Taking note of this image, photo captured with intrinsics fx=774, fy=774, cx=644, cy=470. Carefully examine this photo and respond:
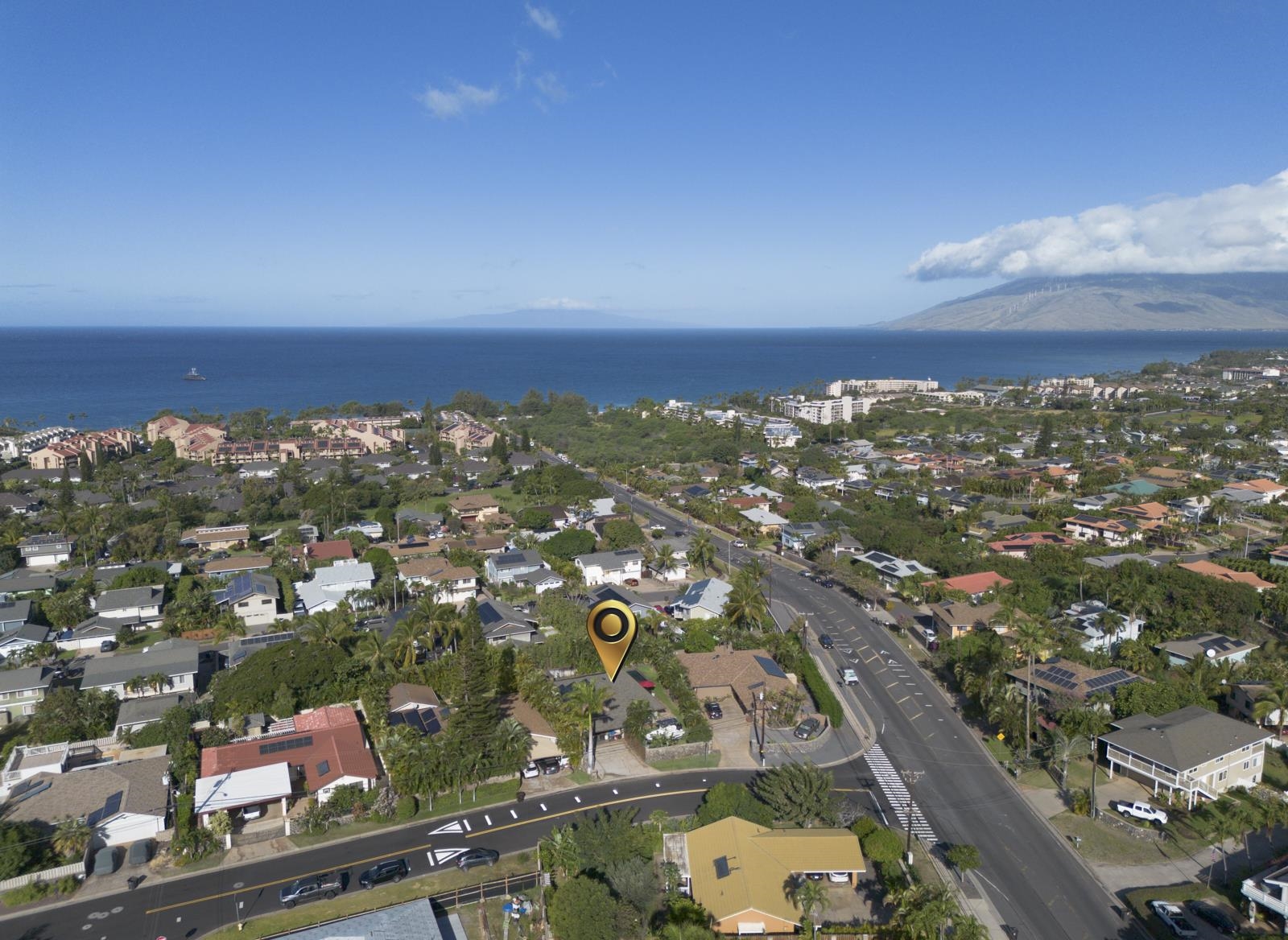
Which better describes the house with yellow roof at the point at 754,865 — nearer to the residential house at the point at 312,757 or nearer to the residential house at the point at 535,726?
the residential house at the point at 535,726

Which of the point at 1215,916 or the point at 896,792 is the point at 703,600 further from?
the point at 1215,916

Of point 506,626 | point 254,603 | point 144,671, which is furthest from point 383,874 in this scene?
point 254,603

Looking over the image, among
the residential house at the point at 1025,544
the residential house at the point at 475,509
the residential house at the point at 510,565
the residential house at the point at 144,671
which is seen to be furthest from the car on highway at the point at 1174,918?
the residential house at the point at 475,509

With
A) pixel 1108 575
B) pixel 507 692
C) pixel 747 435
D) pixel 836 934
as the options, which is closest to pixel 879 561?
pixel 1108 575

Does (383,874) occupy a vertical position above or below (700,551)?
below

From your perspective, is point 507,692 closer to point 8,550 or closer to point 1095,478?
point 8,550

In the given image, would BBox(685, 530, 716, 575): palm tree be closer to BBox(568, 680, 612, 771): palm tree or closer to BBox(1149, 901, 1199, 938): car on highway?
BBox(568, 680, 612, 771): palm tree

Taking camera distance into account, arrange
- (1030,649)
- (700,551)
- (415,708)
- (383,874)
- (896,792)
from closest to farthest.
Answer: (383,874) → (896,792) → (1030,649) → (415,708) → (700,551)

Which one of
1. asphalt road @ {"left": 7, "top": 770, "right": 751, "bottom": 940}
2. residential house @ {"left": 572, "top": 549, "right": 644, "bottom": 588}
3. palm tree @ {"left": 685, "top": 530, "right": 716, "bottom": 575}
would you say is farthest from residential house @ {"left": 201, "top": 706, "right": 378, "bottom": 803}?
palm tree @ {"left": 685, "top": 530, "right": 716, "bottom": 575}

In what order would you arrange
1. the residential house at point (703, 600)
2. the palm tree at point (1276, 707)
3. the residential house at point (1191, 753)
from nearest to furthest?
the residential house at point (1191, 753)
the palm tree at point (1276, 707)
the residential house at point (703, 600)
